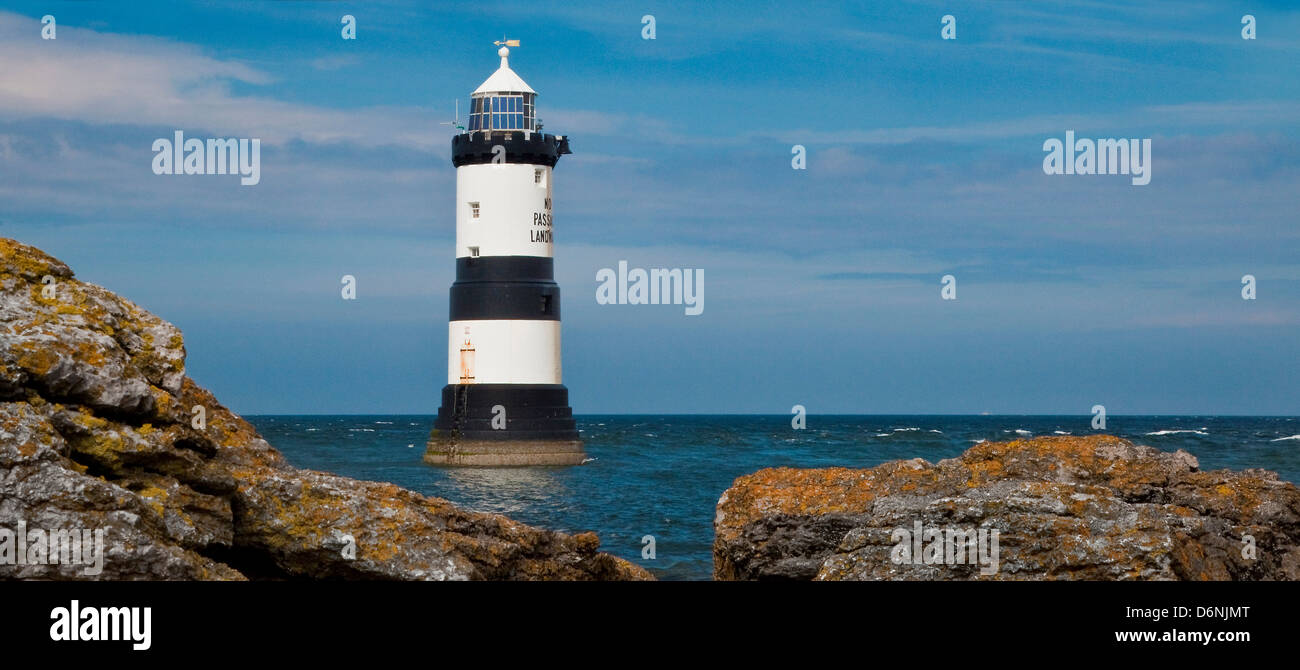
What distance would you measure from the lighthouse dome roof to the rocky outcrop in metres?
36.1

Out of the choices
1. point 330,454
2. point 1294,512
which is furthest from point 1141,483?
point 330,454

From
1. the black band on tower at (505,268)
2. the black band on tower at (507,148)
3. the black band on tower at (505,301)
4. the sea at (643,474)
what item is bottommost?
the sea at (643,474)

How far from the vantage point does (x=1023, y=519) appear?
25.9 feet

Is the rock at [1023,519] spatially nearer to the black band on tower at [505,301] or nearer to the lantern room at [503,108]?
the black band on tower at [505,301]

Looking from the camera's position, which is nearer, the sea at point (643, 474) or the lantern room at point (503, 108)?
the sea at point (643, 474)

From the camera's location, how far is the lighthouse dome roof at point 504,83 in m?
43.6

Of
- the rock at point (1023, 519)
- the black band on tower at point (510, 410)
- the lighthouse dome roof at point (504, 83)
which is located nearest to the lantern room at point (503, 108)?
the lighthouse dome roof at point (504, 83)

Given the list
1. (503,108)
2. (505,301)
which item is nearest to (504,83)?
(503,108)

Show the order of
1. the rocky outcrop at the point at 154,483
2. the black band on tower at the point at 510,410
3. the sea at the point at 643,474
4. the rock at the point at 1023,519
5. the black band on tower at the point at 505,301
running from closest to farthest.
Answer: the rocky outcrop at the point at 154,483 → the rock at the point at 1023,519 → the sea at the point at 643,474 → the black band on tower at the point at 505,301 → the black band on tower at the point at 510,410

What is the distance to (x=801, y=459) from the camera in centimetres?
6141

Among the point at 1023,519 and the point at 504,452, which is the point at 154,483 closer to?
the point at 1023,519

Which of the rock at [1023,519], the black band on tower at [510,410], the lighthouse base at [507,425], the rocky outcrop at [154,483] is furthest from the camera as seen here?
the lighthouse base at [507,425]

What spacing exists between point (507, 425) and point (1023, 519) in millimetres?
34876

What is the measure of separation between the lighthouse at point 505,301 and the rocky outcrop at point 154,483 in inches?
1288
